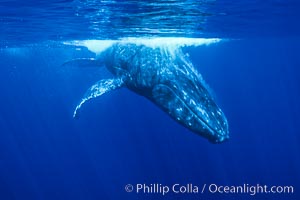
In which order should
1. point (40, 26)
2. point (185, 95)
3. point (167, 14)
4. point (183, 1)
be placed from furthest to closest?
point (40, 26) < point (167, 14) < point (183, 1) < point (185, 95)

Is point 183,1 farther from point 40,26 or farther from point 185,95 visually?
point 40,26

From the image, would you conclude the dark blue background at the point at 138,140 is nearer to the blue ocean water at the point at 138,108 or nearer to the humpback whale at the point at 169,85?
the blue ocean water at the point at 138,108

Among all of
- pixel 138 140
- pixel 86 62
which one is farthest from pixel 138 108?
pixel 86 62

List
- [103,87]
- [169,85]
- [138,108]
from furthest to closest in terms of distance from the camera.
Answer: [138,108]
[103,87]
[169,85]

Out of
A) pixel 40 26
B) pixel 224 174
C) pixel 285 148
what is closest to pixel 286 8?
pixel 40 26

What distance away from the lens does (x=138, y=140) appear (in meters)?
60.5

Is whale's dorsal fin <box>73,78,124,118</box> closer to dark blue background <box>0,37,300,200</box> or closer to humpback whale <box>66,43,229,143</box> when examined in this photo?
humpback whale <box>66,43,229,143</box>

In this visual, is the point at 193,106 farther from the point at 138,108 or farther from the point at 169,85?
the point at 138,108

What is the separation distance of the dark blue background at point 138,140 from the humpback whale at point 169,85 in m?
20.4

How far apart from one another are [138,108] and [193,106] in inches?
1994

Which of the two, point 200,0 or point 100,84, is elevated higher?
point 200,0

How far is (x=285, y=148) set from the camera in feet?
223

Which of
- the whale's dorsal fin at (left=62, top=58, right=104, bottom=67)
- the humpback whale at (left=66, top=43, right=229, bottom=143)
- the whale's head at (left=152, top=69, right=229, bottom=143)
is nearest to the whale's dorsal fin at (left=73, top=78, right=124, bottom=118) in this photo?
the humpback whale at (left=66, top=43, right=229, bottom=143)

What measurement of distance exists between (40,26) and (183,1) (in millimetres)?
8637
